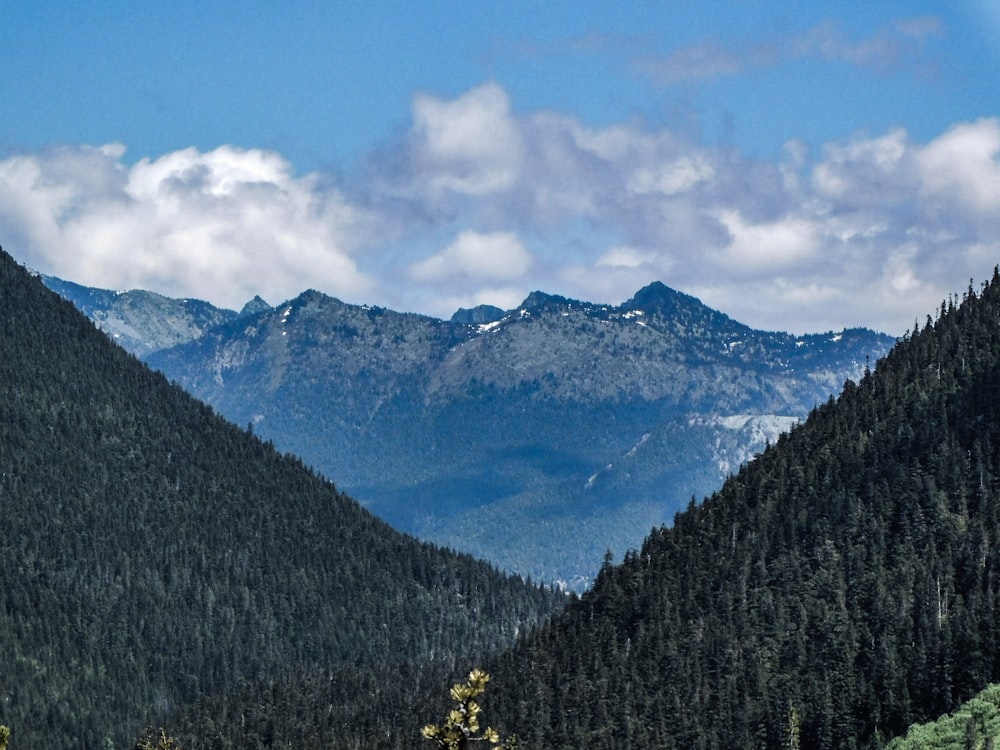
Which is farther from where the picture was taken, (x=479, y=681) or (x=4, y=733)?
(x=4, y=733)

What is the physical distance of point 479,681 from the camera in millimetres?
82875

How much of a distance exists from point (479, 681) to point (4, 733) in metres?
37.8

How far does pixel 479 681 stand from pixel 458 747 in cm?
597

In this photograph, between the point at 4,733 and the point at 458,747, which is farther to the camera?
the point at 4,733

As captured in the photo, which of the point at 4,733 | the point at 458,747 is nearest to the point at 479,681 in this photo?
the point at 458,747

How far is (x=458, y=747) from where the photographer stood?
285 ft

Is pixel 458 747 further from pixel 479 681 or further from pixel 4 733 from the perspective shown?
pixel 4 733

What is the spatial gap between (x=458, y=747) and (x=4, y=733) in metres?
34.1

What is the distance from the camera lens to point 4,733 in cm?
10394
